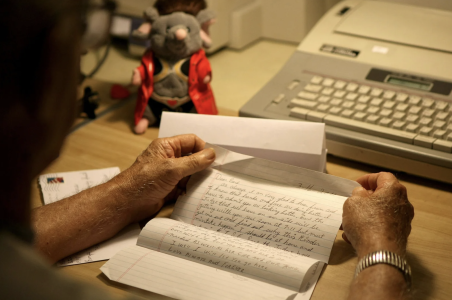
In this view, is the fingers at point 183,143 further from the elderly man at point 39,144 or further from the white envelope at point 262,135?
the elderly man at point 39,144

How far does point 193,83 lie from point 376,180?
49 centimetres

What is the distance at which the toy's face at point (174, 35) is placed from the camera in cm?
102

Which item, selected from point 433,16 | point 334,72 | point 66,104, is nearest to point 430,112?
point 334,72

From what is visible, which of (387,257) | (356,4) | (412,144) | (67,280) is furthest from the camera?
(356,4)

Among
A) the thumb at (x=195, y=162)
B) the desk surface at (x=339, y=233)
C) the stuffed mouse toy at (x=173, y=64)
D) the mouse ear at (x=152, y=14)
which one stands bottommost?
the desk surface at (x=339, y=233)

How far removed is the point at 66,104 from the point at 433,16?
A: 3.29ft

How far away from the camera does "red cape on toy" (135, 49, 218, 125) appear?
1.06m

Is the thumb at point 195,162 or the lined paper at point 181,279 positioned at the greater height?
the thumb at point 195,162

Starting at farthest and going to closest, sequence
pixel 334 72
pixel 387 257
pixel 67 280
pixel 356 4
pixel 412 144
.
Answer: pixel 356 4
pixel 334 72
pixel 412 144
pixel 387 257
pixel 67 280

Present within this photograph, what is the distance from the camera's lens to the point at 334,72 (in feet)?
3.56

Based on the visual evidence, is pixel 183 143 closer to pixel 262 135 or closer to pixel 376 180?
pixel 262 135

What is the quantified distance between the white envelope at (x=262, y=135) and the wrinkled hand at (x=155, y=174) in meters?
0.06

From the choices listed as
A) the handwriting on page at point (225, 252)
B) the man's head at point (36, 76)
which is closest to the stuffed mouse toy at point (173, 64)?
the handwriting on page at point (225, 252)

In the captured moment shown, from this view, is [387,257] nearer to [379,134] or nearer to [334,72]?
[379,134]
